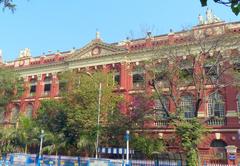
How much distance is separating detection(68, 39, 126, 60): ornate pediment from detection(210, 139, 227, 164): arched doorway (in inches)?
600

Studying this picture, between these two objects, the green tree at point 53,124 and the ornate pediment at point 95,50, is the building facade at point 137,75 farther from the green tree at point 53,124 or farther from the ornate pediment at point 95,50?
the green tree at point 53,124

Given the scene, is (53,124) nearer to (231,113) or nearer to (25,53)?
(25,53)

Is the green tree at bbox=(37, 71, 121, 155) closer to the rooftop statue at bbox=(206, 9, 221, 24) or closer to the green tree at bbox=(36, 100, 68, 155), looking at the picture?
the green tree at bbox=(36, 100, 68, 155)

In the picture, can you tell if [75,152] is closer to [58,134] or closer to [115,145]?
[58,134]

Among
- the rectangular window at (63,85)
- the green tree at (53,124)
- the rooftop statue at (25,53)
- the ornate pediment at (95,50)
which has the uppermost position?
the rooftop statue at (25,53)

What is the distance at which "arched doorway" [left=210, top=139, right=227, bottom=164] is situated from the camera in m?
27.1

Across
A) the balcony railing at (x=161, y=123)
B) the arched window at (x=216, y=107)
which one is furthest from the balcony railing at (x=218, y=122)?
the balcony railing at (x=161, y=123)

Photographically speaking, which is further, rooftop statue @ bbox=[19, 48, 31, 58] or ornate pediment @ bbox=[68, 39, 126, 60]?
rooftop statue @ bbox=[19, 48, 31, 58]

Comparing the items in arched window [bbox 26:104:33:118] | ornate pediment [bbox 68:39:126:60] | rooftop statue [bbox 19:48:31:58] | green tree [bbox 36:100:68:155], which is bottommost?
green tree [bbox 36:100:68:155]

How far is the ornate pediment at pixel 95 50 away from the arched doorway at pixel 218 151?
1523cm

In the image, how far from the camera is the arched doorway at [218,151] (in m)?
27.1

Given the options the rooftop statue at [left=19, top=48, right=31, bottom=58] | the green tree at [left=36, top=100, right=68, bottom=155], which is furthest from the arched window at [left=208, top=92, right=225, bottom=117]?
the rooftop statue at [left=19, top=48, right=31, bottom=58]

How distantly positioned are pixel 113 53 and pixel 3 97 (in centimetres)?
1791

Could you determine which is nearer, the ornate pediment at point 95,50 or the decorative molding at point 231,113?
the decorative molding at point 231,113
